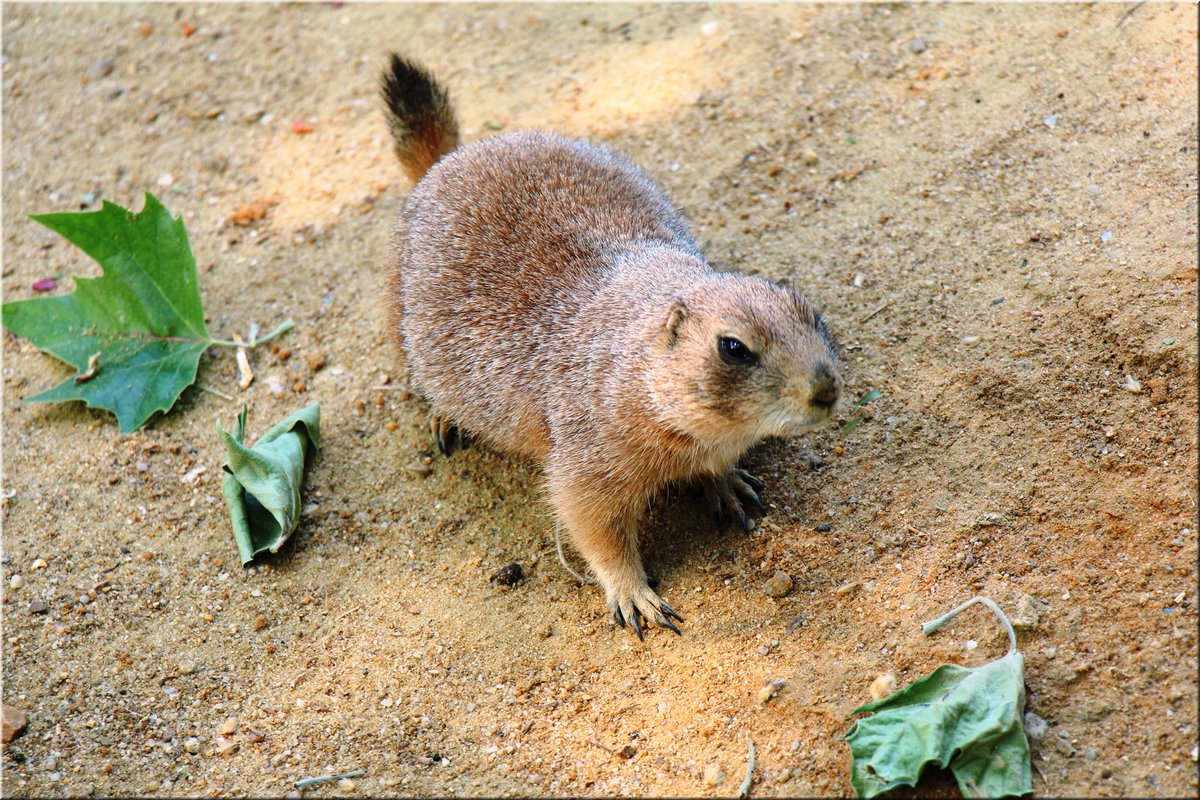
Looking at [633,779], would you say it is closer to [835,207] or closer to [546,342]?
[546,342]

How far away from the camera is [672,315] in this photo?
387 cm

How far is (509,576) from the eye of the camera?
4.44 m

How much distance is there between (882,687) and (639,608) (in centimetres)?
107

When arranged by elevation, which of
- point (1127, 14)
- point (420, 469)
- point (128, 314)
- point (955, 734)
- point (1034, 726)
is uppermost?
point (128, 314)

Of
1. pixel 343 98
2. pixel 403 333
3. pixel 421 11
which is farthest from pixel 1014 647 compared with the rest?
pixel 421 11

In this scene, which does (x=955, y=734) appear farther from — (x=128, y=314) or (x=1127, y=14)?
(x=128, y=314)

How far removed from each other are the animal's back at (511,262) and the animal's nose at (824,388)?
1184mm

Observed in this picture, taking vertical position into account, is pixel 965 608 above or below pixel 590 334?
below

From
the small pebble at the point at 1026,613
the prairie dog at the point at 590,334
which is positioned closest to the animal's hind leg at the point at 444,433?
the prairie dog at the point at 590,334

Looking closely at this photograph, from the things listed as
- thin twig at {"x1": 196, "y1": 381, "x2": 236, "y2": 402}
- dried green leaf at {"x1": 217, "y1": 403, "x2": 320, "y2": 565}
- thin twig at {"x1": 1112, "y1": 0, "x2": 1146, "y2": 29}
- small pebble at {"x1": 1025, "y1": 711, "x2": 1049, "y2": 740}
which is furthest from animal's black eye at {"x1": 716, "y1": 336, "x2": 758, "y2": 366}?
thin twig at {"x1": 1112, "y1": 0, "x2": 1146, "y2": 29}

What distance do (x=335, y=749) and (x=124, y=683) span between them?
99 centimetres

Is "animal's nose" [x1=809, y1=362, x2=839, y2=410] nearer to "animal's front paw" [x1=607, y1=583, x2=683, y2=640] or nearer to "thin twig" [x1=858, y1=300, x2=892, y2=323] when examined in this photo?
"animal's front paw" [x1=607, y1=583, x2=683, y2=640]

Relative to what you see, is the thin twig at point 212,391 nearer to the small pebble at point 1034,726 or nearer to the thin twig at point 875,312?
the thin twig at point 875,312

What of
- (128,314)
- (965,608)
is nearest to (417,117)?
(128,314)
